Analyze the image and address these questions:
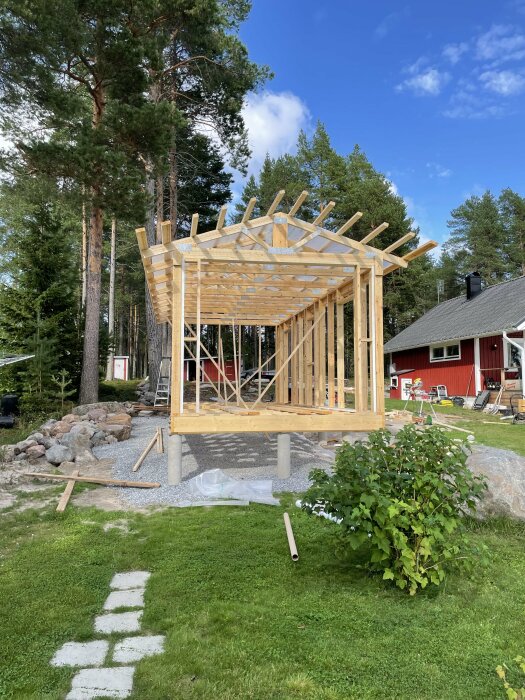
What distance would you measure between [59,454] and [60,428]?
1.88 meters

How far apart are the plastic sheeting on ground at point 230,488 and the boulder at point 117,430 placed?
382 centimetres

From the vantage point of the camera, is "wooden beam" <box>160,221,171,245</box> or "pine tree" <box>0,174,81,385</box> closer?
"wooden beam" <box>160,221,171,245</box>

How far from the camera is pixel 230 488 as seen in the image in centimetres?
611

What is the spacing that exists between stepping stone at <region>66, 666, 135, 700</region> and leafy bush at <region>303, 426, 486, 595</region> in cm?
145

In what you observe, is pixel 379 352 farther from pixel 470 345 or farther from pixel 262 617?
pixel 470 345

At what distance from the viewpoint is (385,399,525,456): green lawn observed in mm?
9211

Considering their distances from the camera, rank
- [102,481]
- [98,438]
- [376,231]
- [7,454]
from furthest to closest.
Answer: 1. [98,438]
2. [7,454]
3. [376,231]
4. [102,481]

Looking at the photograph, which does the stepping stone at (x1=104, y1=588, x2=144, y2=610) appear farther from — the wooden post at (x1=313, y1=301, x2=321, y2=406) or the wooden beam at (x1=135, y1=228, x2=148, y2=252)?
the wooden post at (x1=313, y1=301, x2=321, y2=406)

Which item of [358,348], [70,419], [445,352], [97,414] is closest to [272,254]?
[358,348]

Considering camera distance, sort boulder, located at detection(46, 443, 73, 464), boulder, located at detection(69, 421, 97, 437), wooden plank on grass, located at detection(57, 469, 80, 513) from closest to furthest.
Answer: wooden plank on grass, located at detection(57, 469, 80, 513) → boulder, located at detection(46, 443, 73, 464) → boulder, located at detection(69, 421, 97, 437)

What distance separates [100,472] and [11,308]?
7565 mm

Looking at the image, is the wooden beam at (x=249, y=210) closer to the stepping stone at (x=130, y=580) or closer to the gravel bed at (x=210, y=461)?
the gravel bed at (x=210, y=461)

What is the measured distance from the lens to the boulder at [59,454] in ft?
25.5

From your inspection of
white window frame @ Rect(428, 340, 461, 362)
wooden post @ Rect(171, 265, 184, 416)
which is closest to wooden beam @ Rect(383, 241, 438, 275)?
wooden post @ Rect(171, 265, 184, 416)
